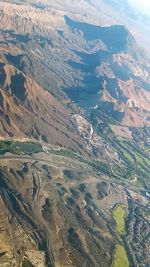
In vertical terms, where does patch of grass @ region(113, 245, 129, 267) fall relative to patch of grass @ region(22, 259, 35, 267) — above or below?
below

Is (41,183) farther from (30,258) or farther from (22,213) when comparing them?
(30,258)

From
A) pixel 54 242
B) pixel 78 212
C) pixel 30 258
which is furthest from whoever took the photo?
pixel 78 212

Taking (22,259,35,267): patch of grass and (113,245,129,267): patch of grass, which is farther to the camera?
(113,245,129,267): patch of grass

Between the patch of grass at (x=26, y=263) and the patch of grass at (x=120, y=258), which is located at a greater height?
the patch of grass at (x=26, y=263)

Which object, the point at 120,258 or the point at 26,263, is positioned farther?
the point at 120,258

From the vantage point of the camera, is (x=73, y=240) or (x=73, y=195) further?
(x=73, y=195)

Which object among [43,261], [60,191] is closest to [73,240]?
[43,261]

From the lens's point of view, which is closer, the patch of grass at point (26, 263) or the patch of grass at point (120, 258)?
the patch of grass at point (26, 263)

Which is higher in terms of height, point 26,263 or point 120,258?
point 26,263
